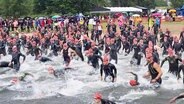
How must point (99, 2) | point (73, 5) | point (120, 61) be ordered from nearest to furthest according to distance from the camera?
point (120, 61) → point (73, 5) → point (99, 2)

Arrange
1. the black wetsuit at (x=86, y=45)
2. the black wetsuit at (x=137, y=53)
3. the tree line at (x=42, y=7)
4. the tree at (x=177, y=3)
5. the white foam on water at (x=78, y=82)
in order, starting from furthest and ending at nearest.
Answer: the tree at (x=177, y=3) < the tree line at (x=42, y=7) < the black wetsuit at (x=86, y=45) < the black wetsuit at (x=137, y=53) < the white foam on water at (x=78, y=82)

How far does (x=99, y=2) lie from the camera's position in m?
88.6

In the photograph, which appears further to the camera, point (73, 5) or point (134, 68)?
point (73, 5)

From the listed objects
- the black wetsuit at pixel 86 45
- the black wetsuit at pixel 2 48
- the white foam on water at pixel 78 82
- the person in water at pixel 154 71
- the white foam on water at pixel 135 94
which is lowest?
the white foam on water at pixel 78 82

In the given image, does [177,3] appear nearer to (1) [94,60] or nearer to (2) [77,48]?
(2) [77,48]

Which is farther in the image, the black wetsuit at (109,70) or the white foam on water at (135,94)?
the black wetsuit at (109,70)

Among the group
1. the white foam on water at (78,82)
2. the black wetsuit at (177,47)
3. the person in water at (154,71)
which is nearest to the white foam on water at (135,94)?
the white foam on water at (78,82)

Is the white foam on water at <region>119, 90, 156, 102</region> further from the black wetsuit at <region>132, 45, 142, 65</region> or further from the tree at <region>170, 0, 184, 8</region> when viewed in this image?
the tree at <region>170, 0, 184, 8</region>

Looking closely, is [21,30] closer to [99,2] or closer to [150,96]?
[150,96]

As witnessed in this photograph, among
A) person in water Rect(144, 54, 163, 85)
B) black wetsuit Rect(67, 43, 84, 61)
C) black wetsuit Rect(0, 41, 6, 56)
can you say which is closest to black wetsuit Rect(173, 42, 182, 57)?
black wetsuit Rect(67, 43, 84, 61)

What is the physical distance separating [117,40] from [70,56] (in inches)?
245

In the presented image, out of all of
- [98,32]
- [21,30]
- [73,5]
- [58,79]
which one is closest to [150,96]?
[58,79]

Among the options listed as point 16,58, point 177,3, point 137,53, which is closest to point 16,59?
point 16,58

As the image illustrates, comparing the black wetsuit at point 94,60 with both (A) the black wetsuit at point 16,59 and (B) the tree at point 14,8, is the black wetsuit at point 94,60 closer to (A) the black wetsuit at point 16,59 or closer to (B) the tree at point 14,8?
(A) the black wetsuit at point 16,59
